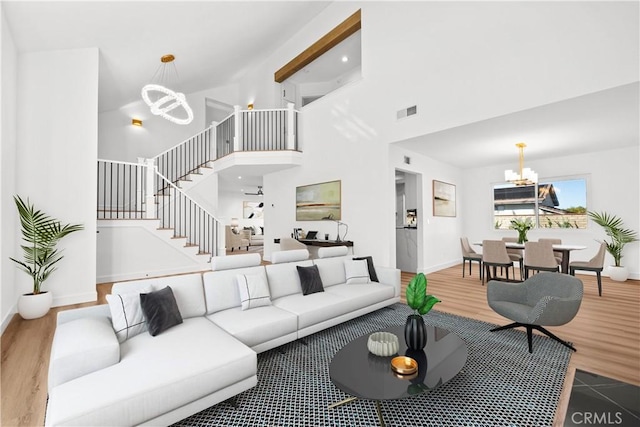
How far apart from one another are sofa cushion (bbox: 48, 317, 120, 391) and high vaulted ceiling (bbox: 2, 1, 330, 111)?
3.84m

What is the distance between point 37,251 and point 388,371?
4733mm

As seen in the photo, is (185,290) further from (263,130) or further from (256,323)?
(263,130)

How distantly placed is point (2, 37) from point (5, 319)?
3173 millimetres

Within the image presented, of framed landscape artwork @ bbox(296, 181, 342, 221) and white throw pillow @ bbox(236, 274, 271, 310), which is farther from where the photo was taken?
framed landscape artwork @ bbox(296, 181, 342, 221)

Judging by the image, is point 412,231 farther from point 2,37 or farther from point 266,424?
point 2,37

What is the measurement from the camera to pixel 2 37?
3.19 metres

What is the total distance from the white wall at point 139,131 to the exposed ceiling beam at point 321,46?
2931 millimetres

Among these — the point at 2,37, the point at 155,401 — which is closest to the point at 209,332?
the point at 155,401

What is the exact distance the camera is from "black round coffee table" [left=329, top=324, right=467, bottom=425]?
168 cm

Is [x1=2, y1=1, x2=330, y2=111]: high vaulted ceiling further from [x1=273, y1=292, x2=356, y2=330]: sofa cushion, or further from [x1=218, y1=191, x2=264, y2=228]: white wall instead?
[x1=218, y1=191, x2=264, y2=228]: white wall

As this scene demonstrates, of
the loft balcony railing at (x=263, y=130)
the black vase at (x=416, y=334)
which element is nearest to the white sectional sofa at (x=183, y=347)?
the black vase at (x=416, y=334)

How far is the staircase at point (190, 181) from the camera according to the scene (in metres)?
6.49

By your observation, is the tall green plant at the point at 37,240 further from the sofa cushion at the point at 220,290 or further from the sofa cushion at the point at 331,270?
the sofa cushion at the point at 331,270

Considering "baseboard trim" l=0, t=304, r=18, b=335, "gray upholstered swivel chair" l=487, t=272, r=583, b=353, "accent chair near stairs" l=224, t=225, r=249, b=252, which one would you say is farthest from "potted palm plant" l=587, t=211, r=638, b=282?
"accent chair near stairs" l=224, t=225, r=249, b=252
